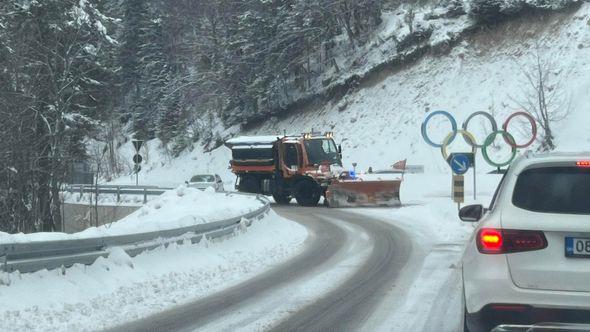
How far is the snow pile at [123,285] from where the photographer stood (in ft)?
29.2

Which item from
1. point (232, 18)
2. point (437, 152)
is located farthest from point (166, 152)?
point (437, 152)

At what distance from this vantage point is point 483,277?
596 centimetres

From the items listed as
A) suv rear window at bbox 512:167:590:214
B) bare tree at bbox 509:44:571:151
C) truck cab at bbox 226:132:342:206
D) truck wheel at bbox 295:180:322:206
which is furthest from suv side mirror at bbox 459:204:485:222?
bare tree at bbox 509:44:571:151

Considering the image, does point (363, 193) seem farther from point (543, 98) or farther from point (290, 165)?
point (543, 98)

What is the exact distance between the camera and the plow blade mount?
97.2ft

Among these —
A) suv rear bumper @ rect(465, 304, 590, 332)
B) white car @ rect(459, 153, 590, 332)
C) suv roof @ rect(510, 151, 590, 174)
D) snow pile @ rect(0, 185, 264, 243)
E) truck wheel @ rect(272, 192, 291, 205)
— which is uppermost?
suv roof @ rect(510, 151, 590, 174)

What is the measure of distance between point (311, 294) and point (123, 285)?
2.68 metres

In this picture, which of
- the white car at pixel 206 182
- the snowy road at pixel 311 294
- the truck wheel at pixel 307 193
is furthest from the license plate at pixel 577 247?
the white car at pixel 206 182

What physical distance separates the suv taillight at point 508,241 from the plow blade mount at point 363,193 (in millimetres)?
23496

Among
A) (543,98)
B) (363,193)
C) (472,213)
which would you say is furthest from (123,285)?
(543,98)

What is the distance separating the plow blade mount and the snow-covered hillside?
10222 millimetres

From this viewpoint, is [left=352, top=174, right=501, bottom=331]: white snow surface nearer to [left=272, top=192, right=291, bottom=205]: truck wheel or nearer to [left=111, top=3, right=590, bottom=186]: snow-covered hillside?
[left=272, top=192, right=291, bottom=205]: truck wheel

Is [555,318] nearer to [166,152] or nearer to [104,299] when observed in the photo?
[104,299]

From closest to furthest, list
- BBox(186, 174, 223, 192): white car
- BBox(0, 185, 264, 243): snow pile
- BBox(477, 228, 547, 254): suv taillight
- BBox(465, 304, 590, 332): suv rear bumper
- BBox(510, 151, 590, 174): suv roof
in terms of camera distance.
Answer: BBox(465, 304, 590, 332): suv rear bumper < BBox(477, 228, 547, 254): suv taillight < BBox(510, 151, 590, 174): suv roof < BBox(0, 185, 264, 243): snow pile < BBox(186, 174, 223, 192): white car
